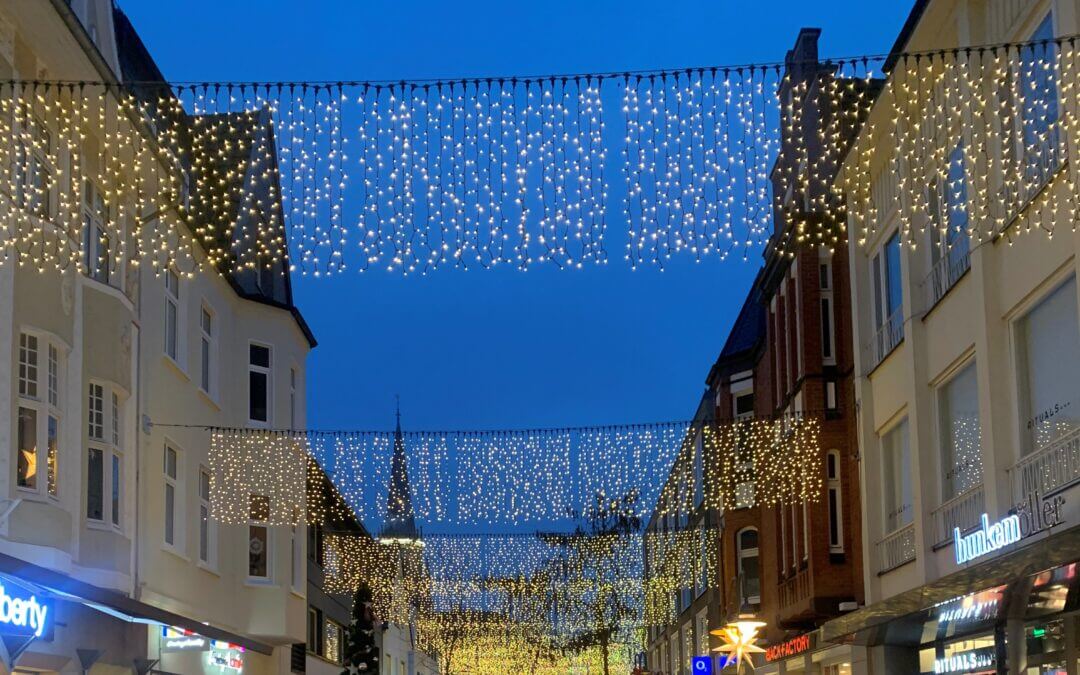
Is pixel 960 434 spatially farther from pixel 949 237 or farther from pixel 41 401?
pixel 41 401

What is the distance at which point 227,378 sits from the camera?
27594 millimetres

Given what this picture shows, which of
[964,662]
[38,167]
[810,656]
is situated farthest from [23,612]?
[810,656]

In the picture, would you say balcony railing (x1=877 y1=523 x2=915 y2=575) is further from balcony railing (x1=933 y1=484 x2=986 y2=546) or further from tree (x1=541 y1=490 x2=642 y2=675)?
tree (x1=541 y1=490 x2=642 y2=675)

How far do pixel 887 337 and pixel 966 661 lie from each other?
5.27 m

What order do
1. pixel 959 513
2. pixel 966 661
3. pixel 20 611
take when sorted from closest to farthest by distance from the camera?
pixel 20 611 < pixel 959 513 < pixel 966 661

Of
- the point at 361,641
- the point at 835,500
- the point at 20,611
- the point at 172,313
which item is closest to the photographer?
the point at 20,611

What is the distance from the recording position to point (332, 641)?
44344mm

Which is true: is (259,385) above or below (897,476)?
above

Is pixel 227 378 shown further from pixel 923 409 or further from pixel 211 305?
pixel 923 409

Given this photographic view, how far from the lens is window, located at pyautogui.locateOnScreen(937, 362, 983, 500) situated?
1745cm

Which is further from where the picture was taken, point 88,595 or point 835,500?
point 835,500

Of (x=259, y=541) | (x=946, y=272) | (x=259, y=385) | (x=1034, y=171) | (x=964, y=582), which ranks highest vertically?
(x=259, y=385)

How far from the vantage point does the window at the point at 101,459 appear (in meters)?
18.4

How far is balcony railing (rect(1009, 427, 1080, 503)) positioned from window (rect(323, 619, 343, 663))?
2936 centimetres
